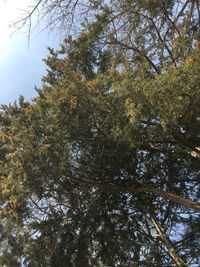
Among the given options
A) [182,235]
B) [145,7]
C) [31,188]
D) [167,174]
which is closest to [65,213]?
[31,188]

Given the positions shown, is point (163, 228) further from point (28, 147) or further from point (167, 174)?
point (28, 147)

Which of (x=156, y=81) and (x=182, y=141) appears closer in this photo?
(x=156, y=81)

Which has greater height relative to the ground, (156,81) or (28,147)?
(156,81)

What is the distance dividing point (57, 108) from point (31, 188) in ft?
5.29

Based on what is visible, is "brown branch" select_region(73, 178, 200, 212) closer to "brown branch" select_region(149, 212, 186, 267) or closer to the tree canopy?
the tree canopy

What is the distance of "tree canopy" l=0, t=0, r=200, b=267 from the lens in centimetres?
835

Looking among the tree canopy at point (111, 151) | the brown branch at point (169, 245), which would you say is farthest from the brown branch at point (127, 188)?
the brown branch at point (169, 245)

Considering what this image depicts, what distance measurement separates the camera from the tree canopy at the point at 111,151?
27.4 feet

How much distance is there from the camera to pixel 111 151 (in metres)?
9.26

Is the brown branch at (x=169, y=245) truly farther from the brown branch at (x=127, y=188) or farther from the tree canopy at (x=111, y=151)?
the brown branch at (x=127, y=188)

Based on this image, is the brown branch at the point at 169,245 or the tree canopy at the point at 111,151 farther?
the brown branch at the point at 169,245

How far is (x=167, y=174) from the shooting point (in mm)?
10898

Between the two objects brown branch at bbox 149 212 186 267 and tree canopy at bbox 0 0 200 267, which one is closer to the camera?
tree canopy at bbox 0 0 200 267

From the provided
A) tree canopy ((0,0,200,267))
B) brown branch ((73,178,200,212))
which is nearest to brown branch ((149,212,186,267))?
tree canopy ((0,0,200,267))
